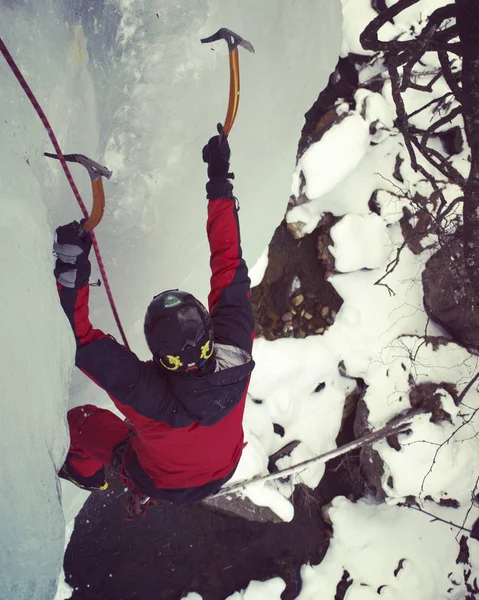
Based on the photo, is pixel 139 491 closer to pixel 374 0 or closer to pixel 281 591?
pixel 281 591

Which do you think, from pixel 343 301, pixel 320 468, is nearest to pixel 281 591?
pixel 320 468

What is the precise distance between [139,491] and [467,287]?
3093 millimetres

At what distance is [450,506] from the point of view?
4.20 metres

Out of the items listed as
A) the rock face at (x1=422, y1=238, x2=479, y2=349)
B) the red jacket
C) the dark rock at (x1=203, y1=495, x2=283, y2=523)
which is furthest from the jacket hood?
the rock face at (x1=422, y1=238, x2=479, y2=349)

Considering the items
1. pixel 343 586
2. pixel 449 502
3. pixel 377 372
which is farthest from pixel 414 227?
pixel 343 586

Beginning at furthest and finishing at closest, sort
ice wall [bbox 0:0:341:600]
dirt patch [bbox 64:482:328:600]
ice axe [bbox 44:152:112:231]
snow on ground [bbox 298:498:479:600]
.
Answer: snow on ground [bbox 298:498:479:600] < dirt patch [bbox 64:482:328:600] < ice axe [bbox 44:152:112:231] < ice wall [bbox 0:0:341:600]

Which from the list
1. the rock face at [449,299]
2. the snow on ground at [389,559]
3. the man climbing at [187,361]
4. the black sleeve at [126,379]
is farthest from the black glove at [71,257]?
the snow on ground at [389,559]

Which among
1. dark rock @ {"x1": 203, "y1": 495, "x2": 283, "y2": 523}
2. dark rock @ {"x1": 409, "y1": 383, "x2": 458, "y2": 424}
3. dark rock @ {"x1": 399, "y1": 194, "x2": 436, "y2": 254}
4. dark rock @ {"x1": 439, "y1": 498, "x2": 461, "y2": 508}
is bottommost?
dark rock @ {"x1": 439, "y1": 498, "x2": 461, "y2": 508}

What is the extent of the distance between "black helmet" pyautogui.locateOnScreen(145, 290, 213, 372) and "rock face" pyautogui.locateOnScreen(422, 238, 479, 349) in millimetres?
3224

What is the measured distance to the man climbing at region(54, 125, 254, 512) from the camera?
4.64 ft

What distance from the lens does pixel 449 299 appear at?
4152 millimetres

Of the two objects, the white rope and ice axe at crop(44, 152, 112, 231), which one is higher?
ice axe at crop(44, 152, 112, 231)

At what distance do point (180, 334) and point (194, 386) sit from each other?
6.3 inches

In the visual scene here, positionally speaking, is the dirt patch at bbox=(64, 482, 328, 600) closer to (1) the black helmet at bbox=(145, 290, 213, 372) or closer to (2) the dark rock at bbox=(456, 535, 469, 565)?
(2) the dark rock at bbox=(456, 535, 469, 565)
